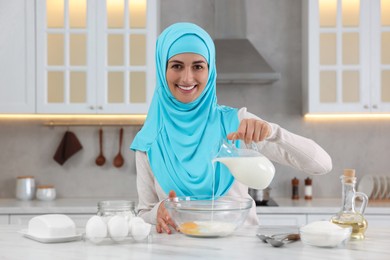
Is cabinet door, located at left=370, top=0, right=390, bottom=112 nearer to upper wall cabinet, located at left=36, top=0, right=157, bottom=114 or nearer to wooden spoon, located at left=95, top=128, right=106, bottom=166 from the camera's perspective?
upper wall cabinet, located at left=36, top=0, right=157, bottom=114

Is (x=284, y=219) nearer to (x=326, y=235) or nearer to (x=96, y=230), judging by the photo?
(x=326, y=235)

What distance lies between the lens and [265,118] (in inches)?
162

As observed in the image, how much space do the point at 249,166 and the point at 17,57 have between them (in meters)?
2.52

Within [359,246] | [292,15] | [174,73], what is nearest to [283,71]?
[292,15]

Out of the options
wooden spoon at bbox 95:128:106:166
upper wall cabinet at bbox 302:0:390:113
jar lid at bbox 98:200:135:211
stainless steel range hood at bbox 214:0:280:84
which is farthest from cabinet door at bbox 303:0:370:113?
jar lid at bbox 98:200:135:211

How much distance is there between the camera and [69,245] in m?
1.58

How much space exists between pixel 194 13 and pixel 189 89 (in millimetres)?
2167

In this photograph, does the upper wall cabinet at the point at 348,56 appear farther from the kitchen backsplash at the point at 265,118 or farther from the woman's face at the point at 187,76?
the woman's face at the point at 187,76

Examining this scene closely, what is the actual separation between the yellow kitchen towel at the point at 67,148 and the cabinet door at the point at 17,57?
1.44 feet

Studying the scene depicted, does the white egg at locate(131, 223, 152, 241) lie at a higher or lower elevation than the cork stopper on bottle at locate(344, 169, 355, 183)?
lower

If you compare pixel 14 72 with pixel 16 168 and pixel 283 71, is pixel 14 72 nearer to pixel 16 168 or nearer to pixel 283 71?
pixel 16 168

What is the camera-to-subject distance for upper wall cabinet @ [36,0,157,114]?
12.3ft

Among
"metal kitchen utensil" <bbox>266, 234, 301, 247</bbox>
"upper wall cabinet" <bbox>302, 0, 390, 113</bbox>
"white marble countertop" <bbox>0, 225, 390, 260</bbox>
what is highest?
"upper wall cabinet" <bbox>302, 0, 390, 113</bbox>

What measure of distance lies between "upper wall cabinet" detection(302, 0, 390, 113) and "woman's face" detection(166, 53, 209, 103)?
1.78 meters
